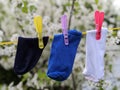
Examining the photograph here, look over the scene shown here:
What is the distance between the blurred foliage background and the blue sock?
0.63m

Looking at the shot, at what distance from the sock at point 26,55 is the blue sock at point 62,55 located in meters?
0.08

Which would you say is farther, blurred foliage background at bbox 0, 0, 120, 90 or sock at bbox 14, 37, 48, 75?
blurred foliage background at bbox 0, 0, 120, 90

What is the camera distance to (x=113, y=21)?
8.38 ft

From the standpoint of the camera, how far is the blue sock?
1753 mm

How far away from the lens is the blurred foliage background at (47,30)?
7.96 feet

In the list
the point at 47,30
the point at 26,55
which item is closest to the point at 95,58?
the point at 26,55

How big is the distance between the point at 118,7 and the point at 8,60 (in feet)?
2.72

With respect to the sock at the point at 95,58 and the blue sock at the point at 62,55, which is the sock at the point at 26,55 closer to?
the blue sock at the point at 62,55

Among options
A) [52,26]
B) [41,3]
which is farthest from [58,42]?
[41,3]

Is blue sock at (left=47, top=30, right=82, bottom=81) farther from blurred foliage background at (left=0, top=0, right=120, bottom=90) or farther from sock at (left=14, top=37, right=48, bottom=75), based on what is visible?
blurred foliage background at (left=0, top=0, right=120, bottom=90)

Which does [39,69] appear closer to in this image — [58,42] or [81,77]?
[81,77]

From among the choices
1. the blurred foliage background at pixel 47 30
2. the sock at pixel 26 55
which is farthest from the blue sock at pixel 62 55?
the blurred foliage background at pixel 47 30

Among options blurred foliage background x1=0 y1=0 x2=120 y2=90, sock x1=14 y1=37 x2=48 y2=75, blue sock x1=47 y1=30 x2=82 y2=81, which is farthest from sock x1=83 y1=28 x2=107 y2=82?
blurred foliage background x1=0 y1=0 x2=120 y2=90

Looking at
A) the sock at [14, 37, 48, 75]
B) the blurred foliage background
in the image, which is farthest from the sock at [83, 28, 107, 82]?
the blurred foliage background
